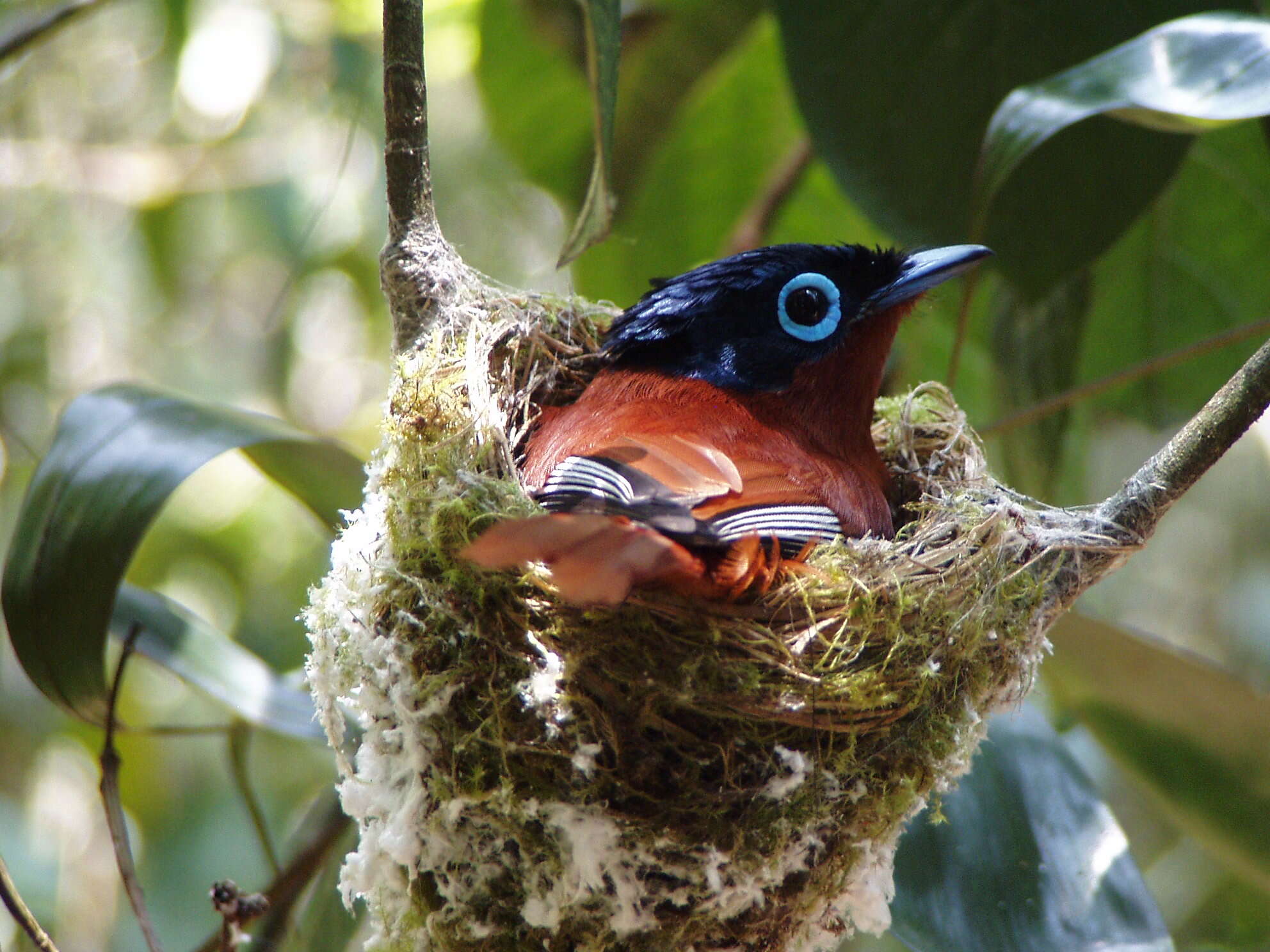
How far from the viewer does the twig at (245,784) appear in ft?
7.22

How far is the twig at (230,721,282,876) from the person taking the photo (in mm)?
2199

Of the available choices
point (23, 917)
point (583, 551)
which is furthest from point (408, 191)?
point (23, 917)

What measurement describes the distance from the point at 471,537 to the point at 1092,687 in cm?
168

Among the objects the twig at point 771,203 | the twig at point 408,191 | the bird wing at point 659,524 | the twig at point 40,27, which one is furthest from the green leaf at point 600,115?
the twig at point 771,203

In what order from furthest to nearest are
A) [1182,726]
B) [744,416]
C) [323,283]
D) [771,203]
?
[323,283]
[771,203]
[1182,726]
[744,416]

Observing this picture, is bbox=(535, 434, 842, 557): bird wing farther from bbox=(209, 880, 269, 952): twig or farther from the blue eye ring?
bbox=(209, 880, 269, 952): twig

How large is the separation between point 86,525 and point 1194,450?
161cm

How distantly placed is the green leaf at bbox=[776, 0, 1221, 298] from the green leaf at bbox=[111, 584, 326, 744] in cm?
184

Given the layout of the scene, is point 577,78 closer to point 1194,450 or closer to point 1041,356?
point 1041,356

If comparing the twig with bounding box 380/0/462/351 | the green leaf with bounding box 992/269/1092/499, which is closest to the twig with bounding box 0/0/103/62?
the twig with bounding box 380/0/462/351

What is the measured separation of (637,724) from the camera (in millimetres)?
1504

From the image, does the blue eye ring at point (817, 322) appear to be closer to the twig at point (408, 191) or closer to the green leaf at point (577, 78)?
the twig at point (408, 191)

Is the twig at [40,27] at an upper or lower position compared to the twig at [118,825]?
upper

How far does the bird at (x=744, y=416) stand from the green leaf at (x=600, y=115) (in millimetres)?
345
